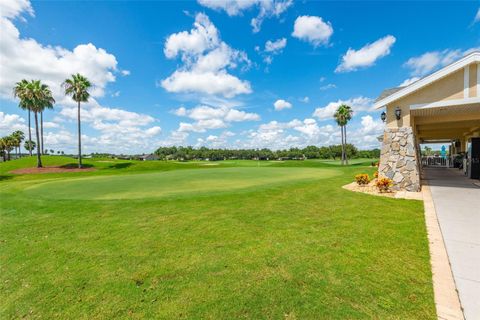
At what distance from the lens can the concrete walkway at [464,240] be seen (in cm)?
247

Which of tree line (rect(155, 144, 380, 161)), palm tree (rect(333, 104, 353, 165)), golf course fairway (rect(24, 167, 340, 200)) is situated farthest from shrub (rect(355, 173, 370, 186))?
tree line (rect(155, 144, 380, 161))

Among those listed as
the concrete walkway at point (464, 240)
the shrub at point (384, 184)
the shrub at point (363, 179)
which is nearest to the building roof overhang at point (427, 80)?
the shrub at point (363, 179)

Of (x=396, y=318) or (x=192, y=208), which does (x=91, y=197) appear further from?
(x=396, y=318)

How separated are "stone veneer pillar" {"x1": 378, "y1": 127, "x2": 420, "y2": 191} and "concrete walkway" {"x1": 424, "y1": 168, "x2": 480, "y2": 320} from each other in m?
1.32

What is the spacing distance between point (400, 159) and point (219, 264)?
903 cm

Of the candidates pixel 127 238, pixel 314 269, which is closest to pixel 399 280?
pixel 314 269

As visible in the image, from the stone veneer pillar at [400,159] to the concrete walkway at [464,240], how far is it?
132cm

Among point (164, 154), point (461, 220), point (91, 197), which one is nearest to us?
point (461, 220)

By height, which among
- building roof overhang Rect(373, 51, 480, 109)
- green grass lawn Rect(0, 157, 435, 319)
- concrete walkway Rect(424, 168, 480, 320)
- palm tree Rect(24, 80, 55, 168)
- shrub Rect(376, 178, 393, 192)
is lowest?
green grass lawn Rect(0, 157, 435, 319)

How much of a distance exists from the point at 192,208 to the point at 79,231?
279 centimetres

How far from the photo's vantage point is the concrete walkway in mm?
2469

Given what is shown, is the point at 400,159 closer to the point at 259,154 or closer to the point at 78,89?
the point at 78,89

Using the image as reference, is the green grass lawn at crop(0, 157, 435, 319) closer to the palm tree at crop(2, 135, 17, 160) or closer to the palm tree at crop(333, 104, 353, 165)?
the palm tree at crop(333, 104, 353, 165)

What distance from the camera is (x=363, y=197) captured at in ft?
24.4
